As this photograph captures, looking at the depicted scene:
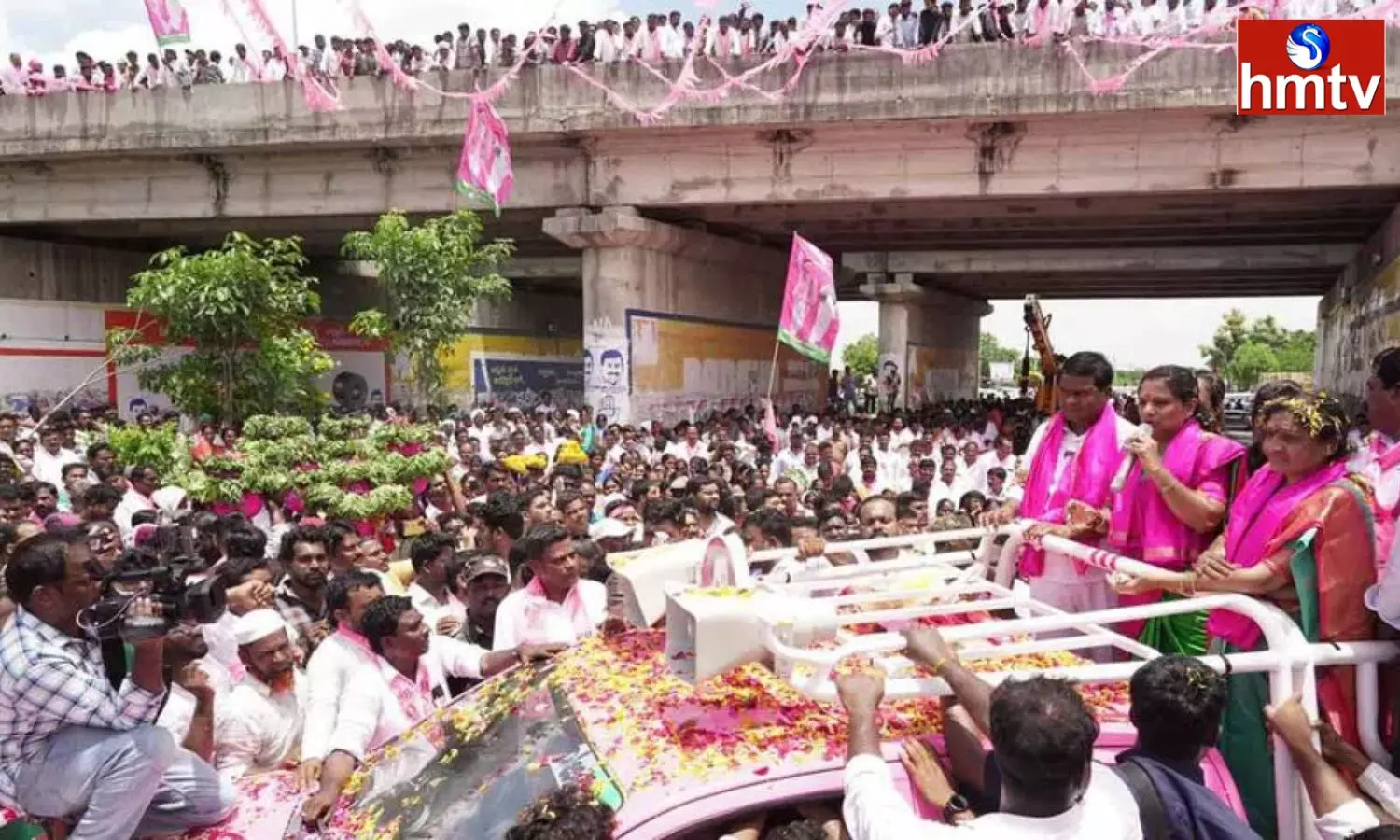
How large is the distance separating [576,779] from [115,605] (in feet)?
4.51

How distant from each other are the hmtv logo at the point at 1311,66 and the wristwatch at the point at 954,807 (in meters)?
12.9

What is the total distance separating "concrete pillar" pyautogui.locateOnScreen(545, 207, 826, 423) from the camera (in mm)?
16688

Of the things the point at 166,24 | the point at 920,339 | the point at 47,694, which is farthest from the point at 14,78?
the point at 920,339

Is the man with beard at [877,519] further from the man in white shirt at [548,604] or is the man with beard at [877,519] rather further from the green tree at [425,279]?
the green tree at [425,279]

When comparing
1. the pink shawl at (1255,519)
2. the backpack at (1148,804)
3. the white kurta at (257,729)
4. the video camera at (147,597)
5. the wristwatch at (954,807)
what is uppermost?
the pink shawl at (1255,519)

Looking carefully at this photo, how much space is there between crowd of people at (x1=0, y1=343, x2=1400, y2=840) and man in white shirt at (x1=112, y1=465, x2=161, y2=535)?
7.43 ft

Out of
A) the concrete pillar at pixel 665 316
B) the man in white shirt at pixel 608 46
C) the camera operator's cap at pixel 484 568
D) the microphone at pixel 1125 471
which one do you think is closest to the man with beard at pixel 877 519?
the camera operator's cap at pixel 484 568

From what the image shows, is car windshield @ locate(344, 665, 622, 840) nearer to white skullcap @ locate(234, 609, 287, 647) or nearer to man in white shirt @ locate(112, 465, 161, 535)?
white skullcap @ locate(234, 609, 287, 647)

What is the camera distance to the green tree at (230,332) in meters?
14.7

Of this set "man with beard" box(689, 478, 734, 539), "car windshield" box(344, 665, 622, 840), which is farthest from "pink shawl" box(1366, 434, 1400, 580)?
"man with beard" box(689, 478, 734, 539)

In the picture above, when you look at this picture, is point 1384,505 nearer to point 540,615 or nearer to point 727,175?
point 540,615

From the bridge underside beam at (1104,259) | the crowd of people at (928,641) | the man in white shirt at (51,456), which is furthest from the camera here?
the bridge underside beam at (1104,259)

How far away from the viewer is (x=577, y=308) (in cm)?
3203

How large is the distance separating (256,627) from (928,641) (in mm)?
2599
